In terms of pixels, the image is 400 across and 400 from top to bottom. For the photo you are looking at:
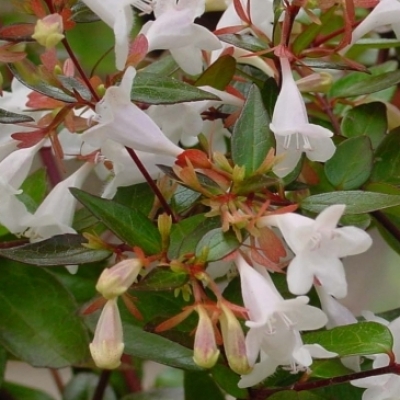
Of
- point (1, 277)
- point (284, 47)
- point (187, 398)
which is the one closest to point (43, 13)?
point (284, 47)

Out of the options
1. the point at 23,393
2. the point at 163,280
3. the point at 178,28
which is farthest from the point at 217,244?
the point at 23,393

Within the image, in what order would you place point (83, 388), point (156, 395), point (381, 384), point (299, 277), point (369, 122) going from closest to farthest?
point (299, 277)
point (381, 384)
point (369, 122)
point (156, 395)
point (83, 388)

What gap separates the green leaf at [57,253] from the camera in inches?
19.4

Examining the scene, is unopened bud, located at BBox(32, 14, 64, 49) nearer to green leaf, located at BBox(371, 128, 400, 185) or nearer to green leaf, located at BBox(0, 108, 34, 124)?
green leaf, located at BBox(0, 108, 34, 124)

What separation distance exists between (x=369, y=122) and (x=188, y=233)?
0.81 ft

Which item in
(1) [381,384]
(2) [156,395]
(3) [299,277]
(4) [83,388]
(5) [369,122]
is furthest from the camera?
(4) [83,388]

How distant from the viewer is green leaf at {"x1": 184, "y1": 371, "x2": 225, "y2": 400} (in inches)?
27.4

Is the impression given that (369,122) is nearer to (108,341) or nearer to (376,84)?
(376,84)

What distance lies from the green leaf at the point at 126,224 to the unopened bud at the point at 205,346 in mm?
80

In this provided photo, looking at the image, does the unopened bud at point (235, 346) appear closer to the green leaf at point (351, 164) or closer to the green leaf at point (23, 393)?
the green leaf at point (351, 164)

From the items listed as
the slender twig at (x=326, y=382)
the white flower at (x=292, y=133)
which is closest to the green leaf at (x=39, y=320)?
the slender twig at (x=326, y=382)

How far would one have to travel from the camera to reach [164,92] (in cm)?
49

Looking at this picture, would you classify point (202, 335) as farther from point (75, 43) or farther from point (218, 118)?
point (75, 43)

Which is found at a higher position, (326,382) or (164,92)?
(164,92)
